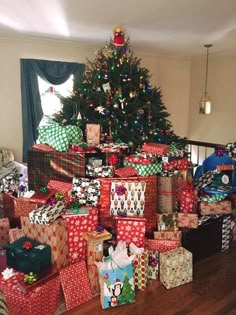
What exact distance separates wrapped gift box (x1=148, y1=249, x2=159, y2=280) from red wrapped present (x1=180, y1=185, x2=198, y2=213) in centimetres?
58

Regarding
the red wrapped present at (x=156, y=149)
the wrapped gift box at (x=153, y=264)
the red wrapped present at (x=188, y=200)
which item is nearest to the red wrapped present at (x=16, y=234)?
the wrapped gift box at (x=153, y=264)

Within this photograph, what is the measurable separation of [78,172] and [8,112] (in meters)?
2.26

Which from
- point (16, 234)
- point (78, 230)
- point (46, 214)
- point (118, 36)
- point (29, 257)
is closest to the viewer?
point (29, 257)

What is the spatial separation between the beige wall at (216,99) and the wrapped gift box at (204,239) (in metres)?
3.20

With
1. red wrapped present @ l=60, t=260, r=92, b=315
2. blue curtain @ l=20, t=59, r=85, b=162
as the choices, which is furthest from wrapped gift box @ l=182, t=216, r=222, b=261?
blue curtain @ l=20, t=59, r=85, b=162

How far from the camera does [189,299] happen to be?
2146 mm

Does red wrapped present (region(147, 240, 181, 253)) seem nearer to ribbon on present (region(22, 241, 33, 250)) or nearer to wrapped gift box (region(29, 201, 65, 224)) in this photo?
wrapped gift box (region(29, 201, 65, 224))

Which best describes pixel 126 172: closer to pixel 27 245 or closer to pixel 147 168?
pixel 147 168

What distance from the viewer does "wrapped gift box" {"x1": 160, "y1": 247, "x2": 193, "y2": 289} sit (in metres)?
2.24

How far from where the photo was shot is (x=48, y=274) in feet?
6.49

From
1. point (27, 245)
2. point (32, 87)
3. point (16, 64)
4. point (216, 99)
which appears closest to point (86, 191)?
point (27, 245)

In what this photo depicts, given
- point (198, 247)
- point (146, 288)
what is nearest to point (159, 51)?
point (198, 247)

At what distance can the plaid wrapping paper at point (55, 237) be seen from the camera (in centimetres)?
207

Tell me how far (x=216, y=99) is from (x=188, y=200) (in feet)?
11.9
